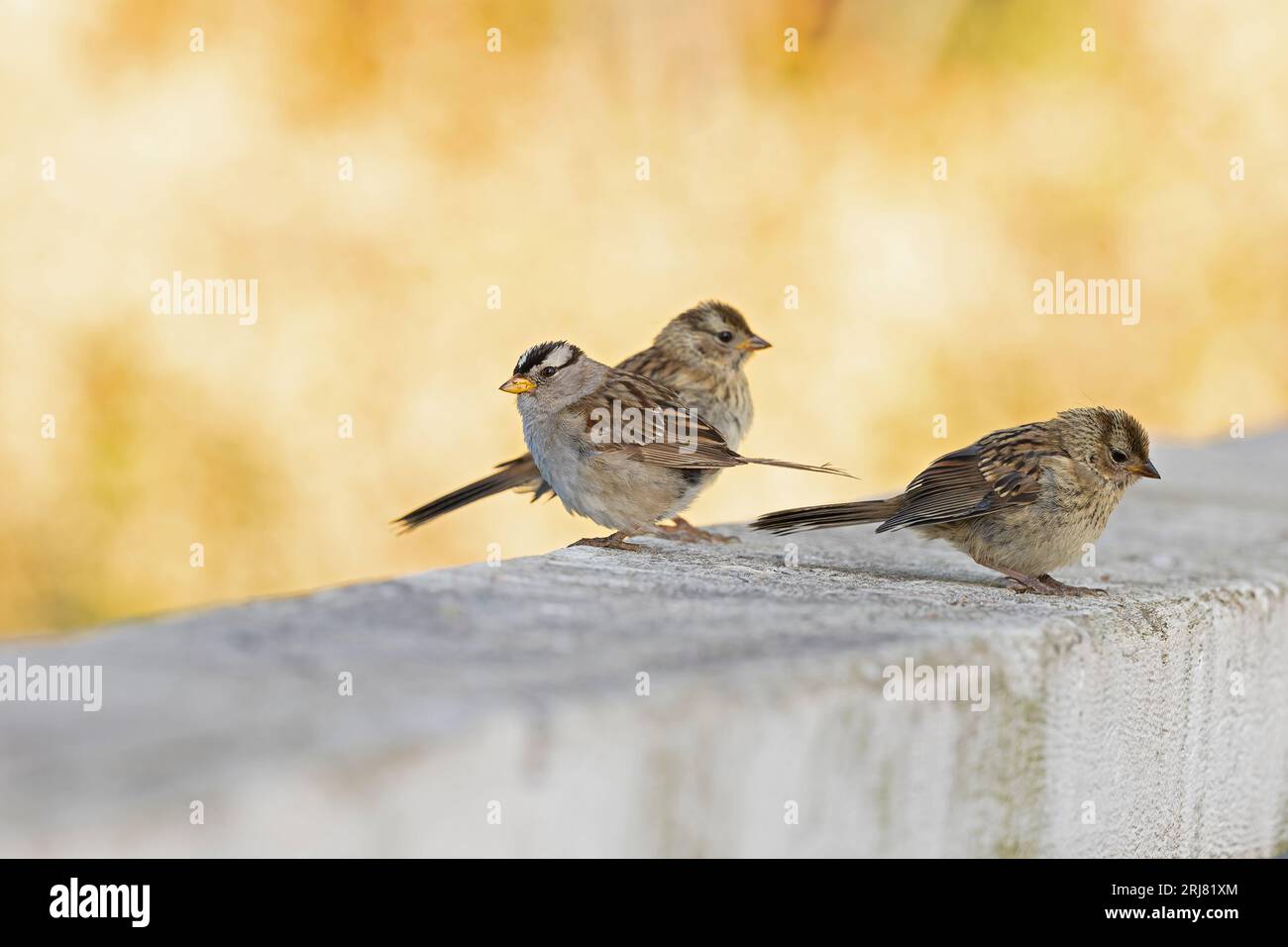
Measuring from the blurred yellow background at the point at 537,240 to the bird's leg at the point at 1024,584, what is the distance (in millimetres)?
5953

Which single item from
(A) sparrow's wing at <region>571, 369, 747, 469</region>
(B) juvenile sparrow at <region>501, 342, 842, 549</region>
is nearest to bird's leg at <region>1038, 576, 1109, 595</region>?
(B) juvenile sparrow at <region>501, 342, 842, 549</region>

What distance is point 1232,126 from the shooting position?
11.8 metres

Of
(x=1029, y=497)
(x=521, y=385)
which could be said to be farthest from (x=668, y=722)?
(x=521, y=385)

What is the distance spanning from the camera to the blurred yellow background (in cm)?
934

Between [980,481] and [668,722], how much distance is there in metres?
1.90

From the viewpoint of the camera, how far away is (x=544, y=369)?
4.41m

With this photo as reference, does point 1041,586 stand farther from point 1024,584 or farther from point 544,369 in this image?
point 544,369

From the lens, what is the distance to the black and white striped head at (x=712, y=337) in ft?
16.9

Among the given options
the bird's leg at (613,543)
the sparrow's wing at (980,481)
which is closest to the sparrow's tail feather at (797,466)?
the sparrow's wing at (980,481)

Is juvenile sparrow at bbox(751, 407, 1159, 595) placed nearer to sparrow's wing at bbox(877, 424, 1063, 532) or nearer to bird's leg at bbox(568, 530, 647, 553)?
sparrow's wing at bbox(877, 424, 1063, 532)

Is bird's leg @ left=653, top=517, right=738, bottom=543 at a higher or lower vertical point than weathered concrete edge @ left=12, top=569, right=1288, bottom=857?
higher

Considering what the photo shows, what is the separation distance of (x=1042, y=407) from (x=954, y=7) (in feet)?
9.93

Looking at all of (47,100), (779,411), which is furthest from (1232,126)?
(47,100)
